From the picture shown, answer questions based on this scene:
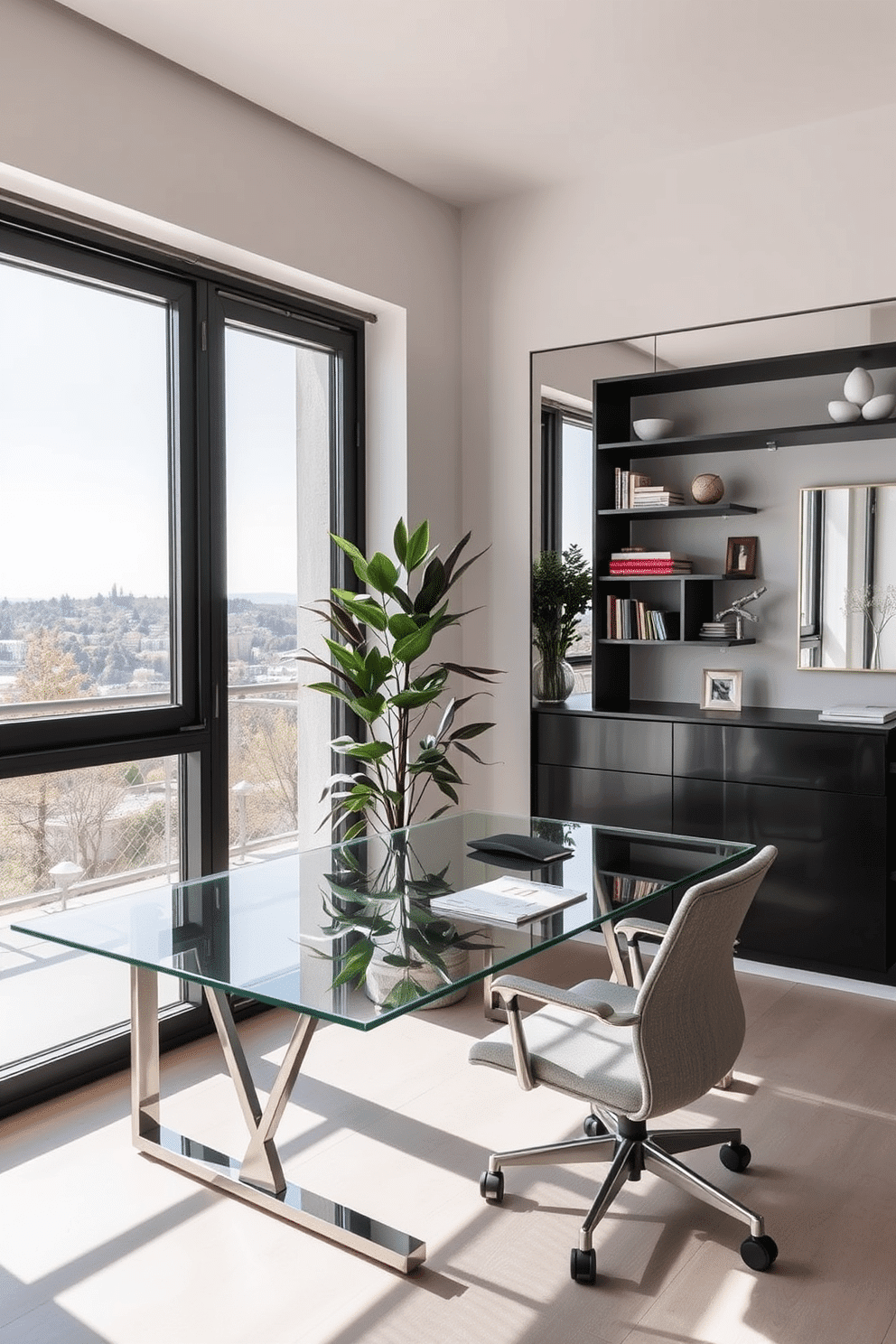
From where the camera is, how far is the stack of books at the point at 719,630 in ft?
14.1

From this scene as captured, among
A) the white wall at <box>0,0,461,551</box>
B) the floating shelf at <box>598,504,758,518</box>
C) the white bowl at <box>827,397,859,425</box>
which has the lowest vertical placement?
the floating shelf at <box>598,504,758,518</box>

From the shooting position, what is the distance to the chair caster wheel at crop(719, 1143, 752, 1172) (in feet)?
8.98

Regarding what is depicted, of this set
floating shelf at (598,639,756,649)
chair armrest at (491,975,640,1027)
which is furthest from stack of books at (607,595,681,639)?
chair armrest at (491,975,640,1027)

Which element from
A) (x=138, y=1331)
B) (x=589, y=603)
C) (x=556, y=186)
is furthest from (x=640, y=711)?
(x=138, y=1331)

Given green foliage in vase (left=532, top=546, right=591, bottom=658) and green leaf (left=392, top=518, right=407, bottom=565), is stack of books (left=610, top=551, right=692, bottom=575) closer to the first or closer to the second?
green foliage in vase (left=532, top=546, right=591, bottom=658)

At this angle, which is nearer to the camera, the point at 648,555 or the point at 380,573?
the point at 380,573

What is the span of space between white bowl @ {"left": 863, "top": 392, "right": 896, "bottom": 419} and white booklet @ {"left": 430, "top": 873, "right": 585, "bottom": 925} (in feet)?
7.46

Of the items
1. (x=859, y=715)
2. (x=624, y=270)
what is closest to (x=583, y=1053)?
(x=859, y=715)

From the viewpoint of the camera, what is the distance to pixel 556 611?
4.62 meters

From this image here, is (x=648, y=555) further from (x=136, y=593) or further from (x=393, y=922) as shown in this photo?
(x=393, y=922)

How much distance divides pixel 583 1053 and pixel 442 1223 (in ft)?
1.71

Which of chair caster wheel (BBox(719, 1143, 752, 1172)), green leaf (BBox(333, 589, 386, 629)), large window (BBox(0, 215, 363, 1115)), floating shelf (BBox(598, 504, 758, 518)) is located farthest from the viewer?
floating shelf (BBox(598, 504, 758, 518))

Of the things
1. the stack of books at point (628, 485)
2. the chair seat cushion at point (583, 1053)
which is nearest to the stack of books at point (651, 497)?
the stack of books at point (628, 485)

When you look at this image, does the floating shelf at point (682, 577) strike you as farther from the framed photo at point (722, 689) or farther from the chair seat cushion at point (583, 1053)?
the chair seat cushion at point (583, 1053)
